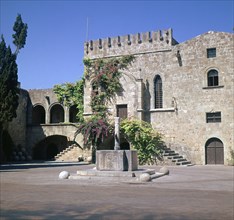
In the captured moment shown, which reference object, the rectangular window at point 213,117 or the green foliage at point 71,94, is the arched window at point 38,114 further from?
the rectangular window at point 213,117

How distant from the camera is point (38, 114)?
3638 centimetres

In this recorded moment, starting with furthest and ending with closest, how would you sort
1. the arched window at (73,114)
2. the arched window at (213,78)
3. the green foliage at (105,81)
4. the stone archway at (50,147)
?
the stone archway at (50,147) → the arched window at (73,114) → the green foliage at (105,81) → the arched window at (213,78)

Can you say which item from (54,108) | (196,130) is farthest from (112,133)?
(54,108)

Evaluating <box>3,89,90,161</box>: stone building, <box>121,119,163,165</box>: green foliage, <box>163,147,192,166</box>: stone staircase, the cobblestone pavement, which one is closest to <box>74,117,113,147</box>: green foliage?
<box>121,119,163,165</box>: green foliage

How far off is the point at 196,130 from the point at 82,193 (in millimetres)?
16726

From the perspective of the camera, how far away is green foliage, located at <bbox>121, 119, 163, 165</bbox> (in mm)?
24906

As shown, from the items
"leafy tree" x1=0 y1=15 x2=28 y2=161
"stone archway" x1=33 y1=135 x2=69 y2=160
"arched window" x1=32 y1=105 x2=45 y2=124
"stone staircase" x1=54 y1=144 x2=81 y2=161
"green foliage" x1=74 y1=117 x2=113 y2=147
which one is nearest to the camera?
"green foliage" x1=74 y1=117 x2=113 y2=147

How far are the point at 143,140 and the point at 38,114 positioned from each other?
15.2m

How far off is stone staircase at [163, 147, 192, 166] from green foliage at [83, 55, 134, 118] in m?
6.25

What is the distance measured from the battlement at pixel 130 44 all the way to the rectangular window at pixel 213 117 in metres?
6.19

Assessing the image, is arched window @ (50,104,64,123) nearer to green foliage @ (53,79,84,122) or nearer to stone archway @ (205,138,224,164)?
green foliage @ (53,79,84,122)

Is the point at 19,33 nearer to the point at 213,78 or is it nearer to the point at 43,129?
the point at 43,129

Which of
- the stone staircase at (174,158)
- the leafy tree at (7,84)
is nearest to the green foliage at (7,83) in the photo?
the leafy tree at (7,84)

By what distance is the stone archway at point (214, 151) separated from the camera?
24.8 meters
